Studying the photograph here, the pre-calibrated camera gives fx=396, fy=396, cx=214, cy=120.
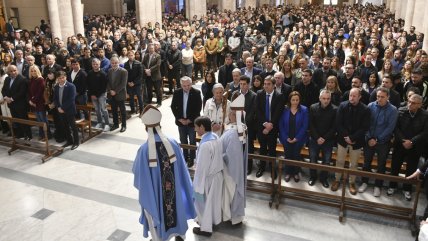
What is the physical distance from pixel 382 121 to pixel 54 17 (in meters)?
12.6

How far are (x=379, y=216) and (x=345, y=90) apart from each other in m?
2.77

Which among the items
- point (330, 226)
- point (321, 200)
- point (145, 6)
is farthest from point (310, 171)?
point (145, 6)

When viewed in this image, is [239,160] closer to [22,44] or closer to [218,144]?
[218,144]

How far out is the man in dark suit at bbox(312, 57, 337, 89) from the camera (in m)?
8.04

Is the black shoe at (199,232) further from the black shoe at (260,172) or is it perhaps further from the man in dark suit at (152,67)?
the man in dark suit at (152,67)

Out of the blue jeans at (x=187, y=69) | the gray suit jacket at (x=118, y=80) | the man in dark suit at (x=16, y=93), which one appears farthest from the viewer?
the blue jeans at (x=187, y=69)

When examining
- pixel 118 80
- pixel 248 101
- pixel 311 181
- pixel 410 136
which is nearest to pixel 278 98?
pixel 248 101

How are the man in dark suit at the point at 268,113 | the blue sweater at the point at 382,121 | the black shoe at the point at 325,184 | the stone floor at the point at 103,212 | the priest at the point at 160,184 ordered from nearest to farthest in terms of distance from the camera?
the priest at the point at 160,184 → the stone floor at the point at 103,212 → the blue sweater at the point at 382,121 → the black shoe at the point at 325,184 → the man in dark suit at the point at 268,113

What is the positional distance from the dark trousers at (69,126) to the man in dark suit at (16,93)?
1.01 meters

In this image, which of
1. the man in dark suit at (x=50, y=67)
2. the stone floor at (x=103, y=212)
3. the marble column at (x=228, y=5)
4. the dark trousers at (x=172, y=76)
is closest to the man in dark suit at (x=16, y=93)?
the man in dark suit at (x=50, y=67)

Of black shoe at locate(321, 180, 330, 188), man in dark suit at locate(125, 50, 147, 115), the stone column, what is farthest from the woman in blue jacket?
the stone column

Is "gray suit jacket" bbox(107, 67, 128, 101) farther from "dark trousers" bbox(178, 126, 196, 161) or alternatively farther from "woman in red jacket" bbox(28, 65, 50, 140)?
"dark trousers" bbox(178, 126, 196, 161)

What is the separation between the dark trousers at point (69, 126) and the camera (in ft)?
27.5

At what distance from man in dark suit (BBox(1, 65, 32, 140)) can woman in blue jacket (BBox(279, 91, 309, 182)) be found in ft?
18.8
